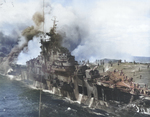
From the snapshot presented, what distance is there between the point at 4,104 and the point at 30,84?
7.82 meters

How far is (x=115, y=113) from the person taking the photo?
46.5 feet

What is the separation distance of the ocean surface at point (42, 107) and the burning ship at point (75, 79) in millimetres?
891

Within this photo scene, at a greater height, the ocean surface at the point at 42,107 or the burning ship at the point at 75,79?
the burning ship at the point at 75,79

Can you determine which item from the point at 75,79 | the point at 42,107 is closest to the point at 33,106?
the point at 42,107

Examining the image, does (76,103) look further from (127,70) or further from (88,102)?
(127,70)

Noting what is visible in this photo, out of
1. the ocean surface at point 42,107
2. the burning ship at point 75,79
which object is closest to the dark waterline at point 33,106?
the ocean surface at point 42,107

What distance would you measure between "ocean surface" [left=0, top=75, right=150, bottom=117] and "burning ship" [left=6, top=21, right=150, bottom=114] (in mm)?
891

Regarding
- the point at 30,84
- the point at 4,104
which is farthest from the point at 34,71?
the point at 4,104

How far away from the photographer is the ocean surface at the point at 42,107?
1495 cm

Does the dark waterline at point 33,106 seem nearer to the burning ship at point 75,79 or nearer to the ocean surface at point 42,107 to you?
the ocean surface at point 42,107

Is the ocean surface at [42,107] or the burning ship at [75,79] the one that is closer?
the burning ship at [75,79]

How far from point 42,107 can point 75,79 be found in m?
4.91

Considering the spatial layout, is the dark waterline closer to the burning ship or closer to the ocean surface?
the ocean surface

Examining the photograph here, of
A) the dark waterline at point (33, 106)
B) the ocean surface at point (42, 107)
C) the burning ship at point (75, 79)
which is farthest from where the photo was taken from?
the dark waterline at point (33, 106)
